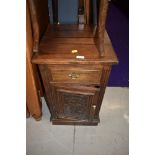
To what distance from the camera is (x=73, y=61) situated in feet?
3.69

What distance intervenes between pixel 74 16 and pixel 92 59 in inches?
19.4

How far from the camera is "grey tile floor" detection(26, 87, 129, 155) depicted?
1393 mm

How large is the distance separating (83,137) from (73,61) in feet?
1.98

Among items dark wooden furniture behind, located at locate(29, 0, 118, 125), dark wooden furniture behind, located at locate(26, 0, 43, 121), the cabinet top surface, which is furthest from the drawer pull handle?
dark wooden furniture behind, located at locate(26, 0, 43, 121)

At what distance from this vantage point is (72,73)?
1.21 m

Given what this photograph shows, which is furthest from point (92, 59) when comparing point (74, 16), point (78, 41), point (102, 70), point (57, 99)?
point (74, 16)

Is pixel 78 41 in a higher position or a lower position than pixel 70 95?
higher

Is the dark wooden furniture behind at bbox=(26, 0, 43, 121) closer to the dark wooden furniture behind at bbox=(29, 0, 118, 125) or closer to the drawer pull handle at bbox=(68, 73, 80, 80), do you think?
the dark wooden furniture behind at bbox=(29, 0, 118, 125)

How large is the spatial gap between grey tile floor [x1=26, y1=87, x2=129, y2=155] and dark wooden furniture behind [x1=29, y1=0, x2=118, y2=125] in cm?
10
